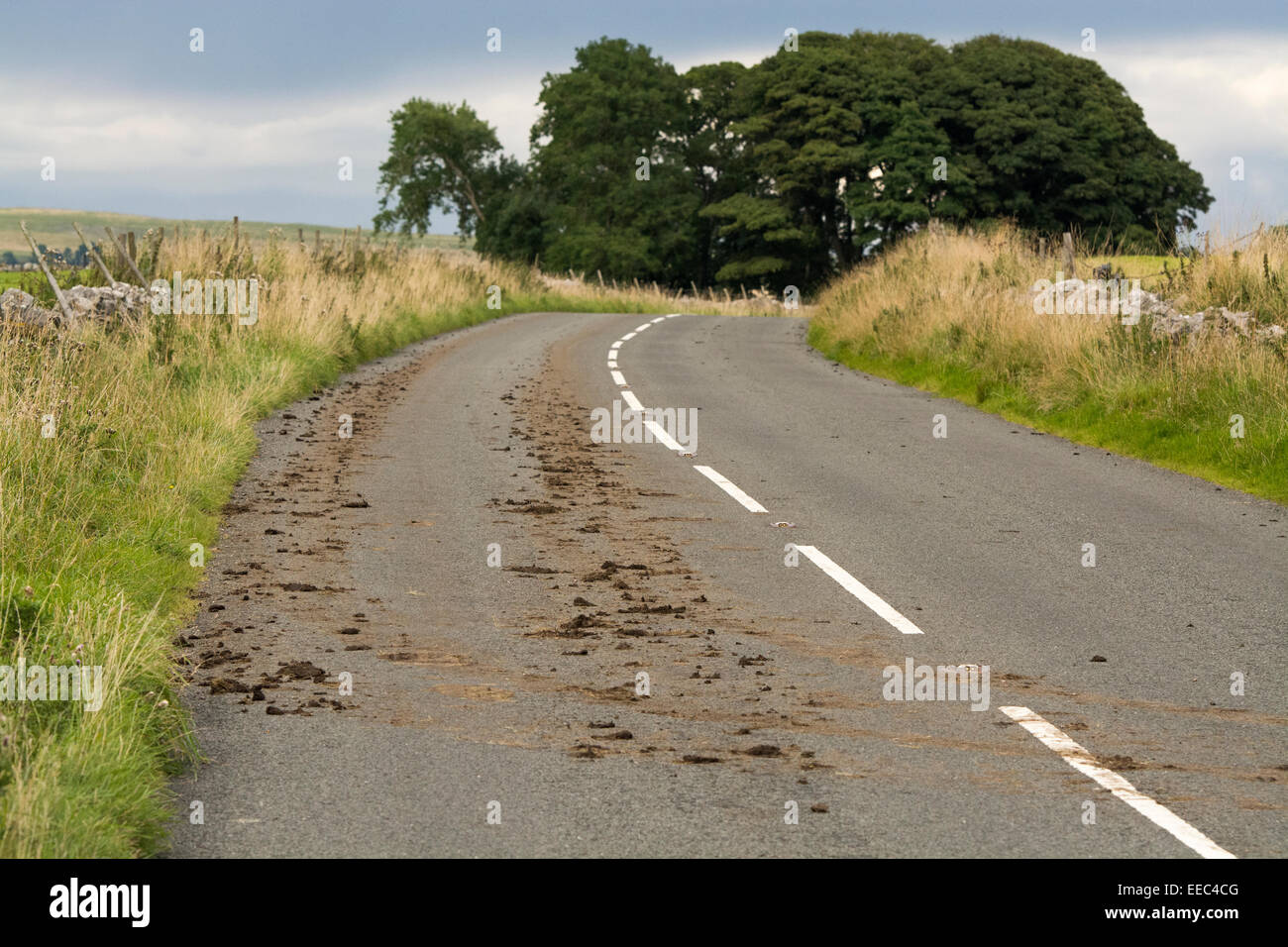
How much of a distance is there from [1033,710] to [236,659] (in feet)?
12.5

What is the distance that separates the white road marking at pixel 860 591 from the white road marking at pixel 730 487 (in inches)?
60.1

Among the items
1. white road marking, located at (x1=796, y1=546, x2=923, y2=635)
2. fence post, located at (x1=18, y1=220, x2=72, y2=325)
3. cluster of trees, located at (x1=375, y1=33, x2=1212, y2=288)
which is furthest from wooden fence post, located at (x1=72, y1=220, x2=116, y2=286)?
cluster of trees, located at (x1=375, y1=33, x2=1212, y2=288)

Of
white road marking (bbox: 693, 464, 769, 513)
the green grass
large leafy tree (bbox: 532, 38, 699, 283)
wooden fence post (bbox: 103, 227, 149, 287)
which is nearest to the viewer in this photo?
white road marking (bbox: 693, 464, 769, 513)

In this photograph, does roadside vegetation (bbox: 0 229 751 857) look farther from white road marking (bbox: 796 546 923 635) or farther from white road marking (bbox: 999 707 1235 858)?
white road marking (bbox: 796 546 923 635)

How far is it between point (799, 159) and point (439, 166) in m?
29.8

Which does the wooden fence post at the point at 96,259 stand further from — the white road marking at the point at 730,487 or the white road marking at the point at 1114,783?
the white road marking at the point at 1114,783

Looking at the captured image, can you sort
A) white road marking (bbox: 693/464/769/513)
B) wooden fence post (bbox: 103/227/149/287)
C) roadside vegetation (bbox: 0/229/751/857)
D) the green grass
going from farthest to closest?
wooden fence post (bbox: 103/227/149/287) < the green grass < white road marking (bbox: 693/464/769/513) < roadside vegetation (bbox: 0/229/751/857)

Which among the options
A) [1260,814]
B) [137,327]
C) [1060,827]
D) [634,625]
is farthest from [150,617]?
[137,327]

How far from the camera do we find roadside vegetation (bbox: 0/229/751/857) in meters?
4.48

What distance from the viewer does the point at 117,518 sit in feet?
27.9

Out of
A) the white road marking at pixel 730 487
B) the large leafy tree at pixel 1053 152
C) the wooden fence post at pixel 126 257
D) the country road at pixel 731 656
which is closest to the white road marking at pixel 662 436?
the country road at pixel 731 656

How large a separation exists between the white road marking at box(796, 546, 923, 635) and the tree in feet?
247

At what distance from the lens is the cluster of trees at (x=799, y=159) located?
60875mm

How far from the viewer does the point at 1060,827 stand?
466 centimetres
